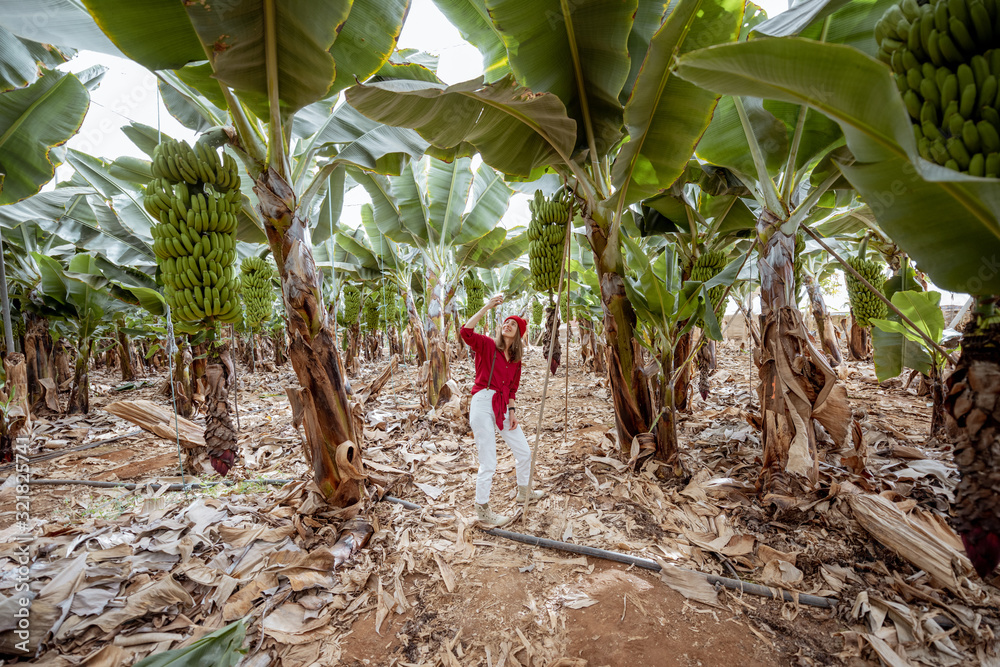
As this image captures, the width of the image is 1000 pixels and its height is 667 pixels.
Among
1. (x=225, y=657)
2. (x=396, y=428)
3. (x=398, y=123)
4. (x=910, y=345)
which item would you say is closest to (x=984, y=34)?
(x=398, y=123)

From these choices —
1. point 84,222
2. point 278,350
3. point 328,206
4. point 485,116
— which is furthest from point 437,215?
point 278,350

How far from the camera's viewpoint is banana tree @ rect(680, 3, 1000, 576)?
1029 mm

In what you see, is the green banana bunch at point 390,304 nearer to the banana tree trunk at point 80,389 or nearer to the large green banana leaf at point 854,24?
the banana tree trunk at point 80,389

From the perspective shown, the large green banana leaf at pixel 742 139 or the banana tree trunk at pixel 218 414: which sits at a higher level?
the large green banana leaf at pixel 742 139

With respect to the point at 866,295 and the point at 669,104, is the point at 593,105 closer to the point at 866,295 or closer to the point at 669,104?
the point at 669,104

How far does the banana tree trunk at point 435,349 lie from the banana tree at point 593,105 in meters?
2.74

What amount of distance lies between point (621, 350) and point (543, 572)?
4.95ft

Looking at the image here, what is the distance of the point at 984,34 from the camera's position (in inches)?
37.7

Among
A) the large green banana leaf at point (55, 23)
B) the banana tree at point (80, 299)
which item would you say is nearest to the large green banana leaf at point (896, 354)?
the large green banana leaf at point (55, 23)

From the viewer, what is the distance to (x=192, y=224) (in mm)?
2113

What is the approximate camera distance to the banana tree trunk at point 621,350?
9.07 feet

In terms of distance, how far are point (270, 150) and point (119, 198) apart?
10.6ft

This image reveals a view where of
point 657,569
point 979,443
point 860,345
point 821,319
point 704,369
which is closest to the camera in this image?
point 979,443

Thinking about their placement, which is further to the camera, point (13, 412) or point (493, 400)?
point (13, 412)
